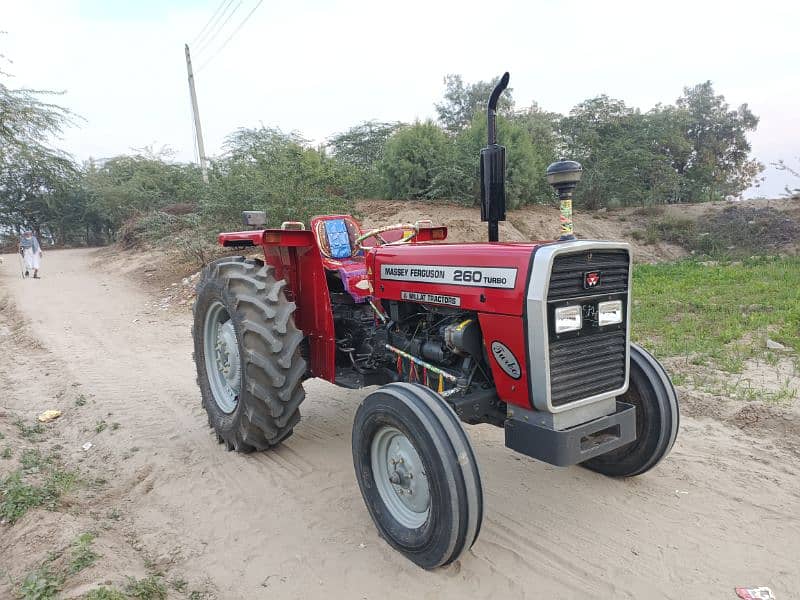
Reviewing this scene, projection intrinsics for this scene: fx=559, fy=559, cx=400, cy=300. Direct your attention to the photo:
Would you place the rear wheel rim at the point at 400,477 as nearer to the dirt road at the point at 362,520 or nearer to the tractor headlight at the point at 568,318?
the dirt road at the point at 362,520

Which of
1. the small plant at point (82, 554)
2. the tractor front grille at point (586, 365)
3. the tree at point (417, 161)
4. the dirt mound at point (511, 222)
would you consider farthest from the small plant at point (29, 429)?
the tree at point (417, 161)

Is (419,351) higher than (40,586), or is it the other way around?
(419,351)

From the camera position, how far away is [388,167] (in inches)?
554

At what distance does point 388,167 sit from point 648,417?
464 inches

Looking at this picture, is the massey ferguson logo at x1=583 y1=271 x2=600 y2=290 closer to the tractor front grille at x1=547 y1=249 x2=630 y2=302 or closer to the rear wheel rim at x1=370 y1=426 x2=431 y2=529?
the tractor front grille at x1=547 y1=249 x2=630 y2=302

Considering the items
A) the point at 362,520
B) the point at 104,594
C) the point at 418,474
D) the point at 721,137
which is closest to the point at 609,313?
the point at 418,474

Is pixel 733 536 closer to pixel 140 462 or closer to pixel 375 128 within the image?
pixel 140 462

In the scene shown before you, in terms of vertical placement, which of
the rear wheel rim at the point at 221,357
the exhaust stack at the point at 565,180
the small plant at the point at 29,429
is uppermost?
the exhaust stack at the point at 565,180

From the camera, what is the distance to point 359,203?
45.1 ft

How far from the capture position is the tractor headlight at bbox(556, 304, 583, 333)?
100 inches

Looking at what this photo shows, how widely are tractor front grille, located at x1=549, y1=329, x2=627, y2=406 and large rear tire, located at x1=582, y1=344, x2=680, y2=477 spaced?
1.19 ft

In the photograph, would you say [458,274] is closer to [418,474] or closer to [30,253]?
[418,474]

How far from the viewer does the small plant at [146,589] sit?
2350mm

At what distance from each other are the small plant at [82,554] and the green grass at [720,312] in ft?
16.0
